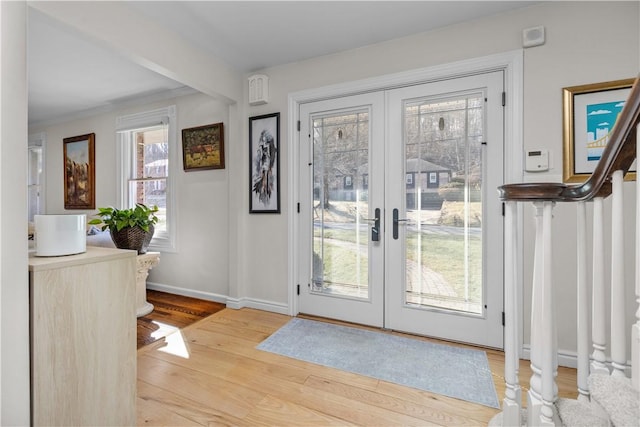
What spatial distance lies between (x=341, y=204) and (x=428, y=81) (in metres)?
1.25

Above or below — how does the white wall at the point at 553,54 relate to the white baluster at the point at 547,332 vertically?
above

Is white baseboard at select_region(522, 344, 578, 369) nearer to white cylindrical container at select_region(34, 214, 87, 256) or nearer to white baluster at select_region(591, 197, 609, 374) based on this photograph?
white baluster at select_region(591, 197, 609, 374)

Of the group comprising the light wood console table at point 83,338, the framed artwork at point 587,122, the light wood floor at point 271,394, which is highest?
the framed artwork at point 587,122

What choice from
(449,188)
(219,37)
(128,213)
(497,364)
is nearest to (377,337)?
(497,364)

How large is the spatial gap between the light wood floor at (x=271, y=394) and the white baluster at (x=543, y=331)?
0.68m

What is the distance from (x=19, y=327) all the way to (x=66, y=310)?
0.14 meters

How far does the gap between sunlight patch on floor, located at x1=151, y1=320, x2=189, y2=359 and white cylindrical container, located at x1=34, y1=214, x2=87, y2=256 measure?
1.30 m

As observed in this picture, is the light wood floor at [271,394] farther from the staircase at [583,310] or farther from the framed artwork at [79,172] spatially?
the framed artwork at [79,172]

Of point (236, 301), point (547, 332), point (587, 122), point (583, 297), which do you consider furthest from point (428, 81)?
point (236, 301)

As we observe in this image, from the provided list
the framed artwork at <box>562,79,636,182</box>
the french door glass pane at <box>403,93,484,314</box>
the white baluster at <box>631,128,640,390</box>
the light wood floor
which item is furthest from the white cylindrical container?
the framed artwork at <box>562,79,636,182</box>

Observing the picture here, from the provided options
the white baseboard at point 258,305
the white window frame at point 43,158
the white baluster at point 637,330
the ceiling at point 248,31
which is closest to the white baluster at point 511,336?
the white baluster at point 637,330

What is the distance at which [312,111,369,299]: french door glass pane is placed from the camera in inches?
106

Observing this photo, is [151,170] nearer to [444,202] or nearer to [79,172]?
[79,172]

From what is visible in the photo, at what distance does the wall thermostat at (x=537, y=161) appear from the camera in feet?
6.76
